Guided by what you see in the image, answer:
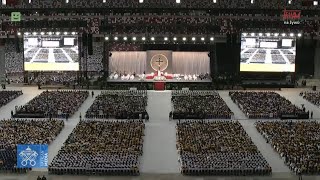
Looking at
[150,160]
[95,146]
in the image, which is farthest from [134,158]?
[95,146]

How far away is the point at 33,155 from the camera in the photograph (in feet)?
122

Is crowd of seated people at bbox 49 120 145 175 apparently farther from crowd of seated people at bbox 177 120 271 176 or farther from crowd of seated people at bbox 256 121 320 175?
crowd of seated people at bbox 256 121 320 175

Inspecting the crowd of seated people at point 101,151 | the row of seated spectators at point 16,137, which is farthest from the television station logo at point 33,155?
the crowd of seated people at point 101,151

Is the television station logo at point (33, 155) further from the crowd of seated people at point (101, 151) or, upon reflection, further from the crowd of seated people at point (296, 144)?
the crowd of seated people at point (296, 144)

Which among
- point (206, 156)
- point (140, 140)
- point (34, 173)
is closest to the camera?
point (34, 173)

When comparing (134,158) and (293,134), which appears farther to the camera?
(293,134)

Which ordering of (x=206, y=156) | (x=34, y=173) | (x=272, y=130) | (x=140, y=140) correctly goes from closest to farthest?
(x=34, y=173) < (x=206, y=156) < (x=140, y=140) < (x=272, y=130)

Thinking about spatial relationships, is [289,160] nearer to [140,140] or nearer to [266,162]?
[266,162]

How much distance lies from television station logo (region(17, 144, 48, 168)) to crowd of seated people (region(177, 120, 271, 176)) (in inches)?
380

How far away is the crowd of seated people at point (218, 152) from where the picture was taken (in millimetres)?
38250

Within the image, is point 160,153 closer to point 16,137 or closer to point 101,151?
point 101,151

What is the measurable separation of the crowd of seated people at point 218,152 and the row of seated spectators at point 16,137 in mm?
11159

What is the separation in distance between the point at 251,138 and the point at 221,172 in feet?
32.5

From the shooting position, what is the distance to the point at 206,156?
40.7m
